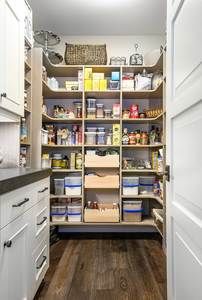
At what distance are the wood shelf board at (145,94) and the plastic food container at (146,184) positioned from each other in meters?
0.99

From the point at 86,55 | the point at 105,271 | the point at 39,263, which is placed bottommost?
the point at 105,271

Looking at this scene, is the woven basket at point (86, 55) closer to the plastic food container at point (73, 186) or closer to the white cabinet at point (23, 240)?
the plastic food container at point (73, 186)

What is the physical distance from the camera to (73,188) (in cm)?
325

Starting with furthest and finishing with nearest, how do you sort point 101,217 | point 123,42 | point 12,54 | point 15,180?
1. point 123,42
2. point 101,217
3. point 12,54
4. point 15,180

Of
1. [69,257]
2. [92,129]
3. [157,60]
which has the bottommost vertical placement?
[69,257]

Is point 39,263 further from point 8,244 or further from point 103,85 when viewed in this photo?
point 103,85

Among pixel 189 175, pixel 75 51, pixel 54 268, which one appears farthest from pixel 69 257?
pixel 75 51

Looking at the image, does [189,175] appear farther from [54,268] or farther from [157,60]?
[157,60]

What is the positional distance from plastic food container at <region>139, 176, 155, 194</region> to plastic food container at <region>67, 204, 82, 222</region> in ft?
2.55

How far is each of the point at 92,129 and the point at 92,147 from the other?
8.8 inches

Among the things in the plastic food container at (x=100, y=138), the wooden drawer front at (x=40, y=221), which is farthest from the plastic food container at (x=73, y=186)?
the wooden drawer front at (x=40, y=221)

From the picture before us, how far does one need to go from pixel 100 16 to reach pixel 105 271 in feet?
8.53

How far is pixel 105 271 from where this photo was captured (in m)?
2.36

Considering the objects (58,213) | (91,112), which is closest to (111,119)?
(91,112)
